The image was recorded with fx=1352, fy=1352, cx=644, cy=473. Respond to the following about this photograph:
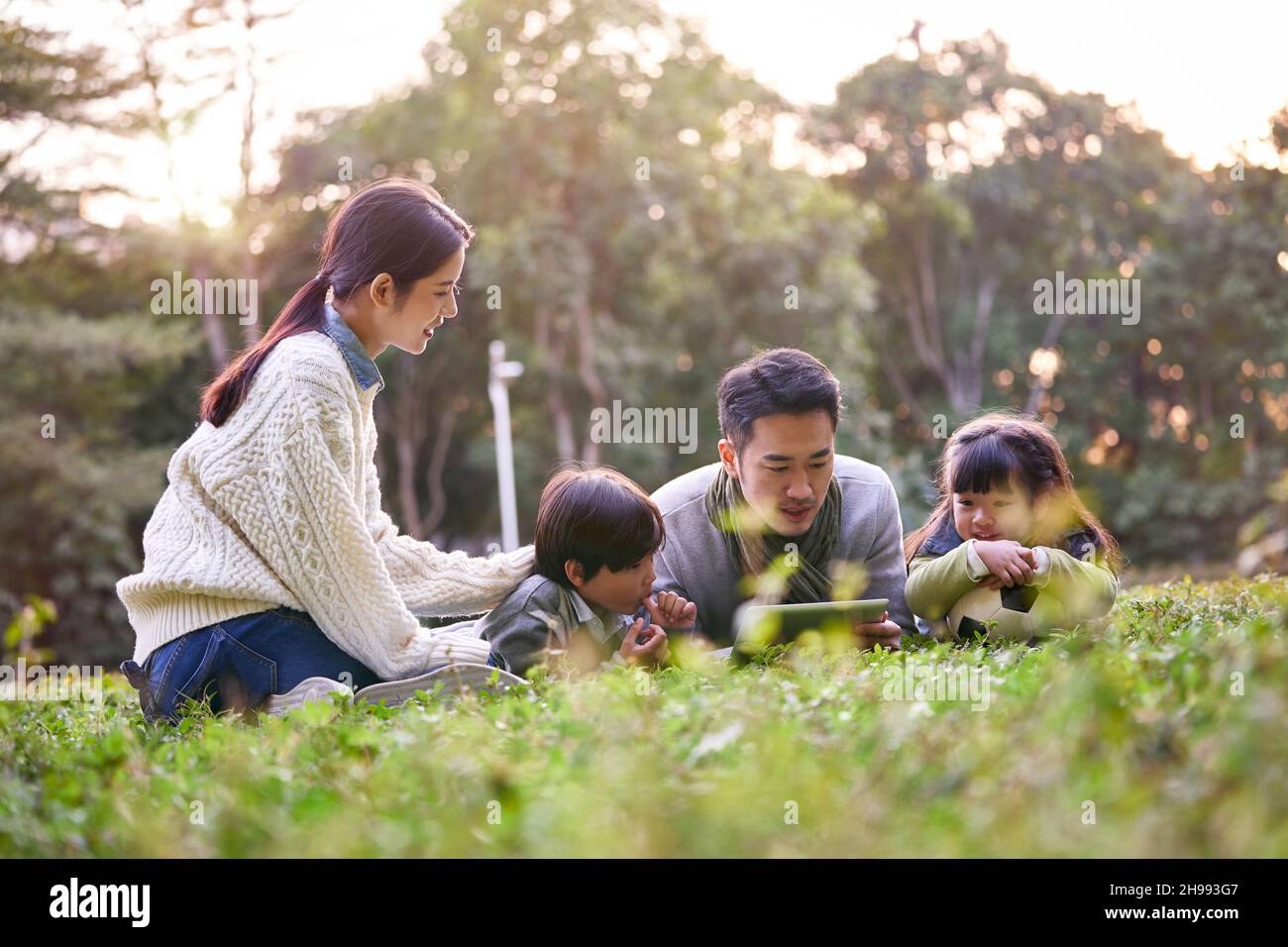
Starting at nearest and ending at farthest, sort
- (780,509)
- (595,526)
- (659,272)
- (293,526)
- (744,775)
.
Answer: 1. (744,775)
2. (293,526)
3. (595,526)
4. (780,509)
5. (659,272)

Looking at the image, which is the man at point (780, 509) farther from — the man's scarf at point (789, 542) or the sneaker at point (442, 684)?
the sneaker at point (442, 684)

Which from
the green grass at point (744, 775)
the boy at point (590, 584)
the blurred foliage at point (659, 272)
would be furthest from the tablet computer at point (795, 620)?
the blurred foliage at point (659, 272)

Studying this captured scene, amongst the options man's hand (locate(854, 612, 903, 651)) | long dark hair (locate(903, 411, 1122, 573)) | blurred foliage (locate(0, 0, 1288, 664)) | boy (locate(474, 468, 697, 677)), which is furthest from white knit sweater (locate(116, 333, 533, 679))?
blurred foliage (locate(0, 0, 1288, 664))

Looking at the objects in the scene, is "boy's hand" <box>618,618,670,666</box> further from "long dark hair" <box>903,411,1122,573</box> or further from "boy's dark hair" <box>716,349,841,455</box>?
"long dark hair" <box>903,411,1122,573</box>

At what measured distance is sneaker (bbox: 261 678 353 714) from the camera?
4172mm

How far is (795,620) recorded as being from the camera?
4461 mm

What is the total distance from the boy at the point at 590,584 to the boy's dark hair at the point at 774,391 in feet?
1.53

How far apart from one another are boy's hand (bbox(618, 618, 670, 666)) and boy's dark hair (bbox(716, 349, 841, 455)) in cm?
79

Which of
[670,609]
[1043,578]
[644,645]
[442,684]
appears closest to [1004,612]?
[1043,578]

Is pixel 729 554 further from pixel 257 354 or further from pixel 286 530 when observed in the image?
pixel 257 354

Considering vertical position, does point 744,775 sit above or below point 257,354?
below

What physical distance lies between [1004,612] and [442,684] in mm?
2084

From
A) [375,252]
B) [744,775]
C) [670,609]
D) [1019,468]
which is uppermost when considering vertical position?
[375,252]

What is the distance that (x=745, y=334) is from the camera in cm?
2450
